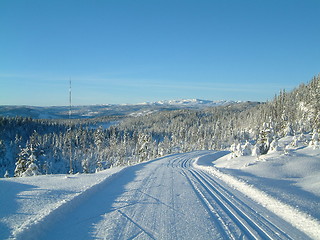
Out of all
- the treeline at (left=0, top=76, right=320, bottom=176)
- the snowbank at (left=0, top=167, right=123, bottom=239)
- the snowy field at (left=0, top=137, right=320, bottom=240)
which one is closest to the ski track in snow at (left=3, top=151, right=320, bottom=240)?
the snowy field at (left=0, top=137, right=320, bottom=240)

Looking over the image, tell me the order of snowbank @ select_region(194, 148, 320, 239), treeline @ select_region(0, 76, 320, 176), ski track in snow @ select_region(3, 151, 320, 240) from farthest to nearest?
1. treeline @ select_region(0, 76, 320, 176)
2. snowbank @ select_region(194, 148, 320, 239)
3. ski track in snow @ select_region(3, 151, 320, 240)

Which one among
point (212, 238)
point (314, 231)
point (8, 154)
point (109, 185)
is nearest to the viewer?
point (212, 238)

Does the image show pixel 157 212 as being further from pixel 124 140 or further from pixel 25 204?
pixel 124 140

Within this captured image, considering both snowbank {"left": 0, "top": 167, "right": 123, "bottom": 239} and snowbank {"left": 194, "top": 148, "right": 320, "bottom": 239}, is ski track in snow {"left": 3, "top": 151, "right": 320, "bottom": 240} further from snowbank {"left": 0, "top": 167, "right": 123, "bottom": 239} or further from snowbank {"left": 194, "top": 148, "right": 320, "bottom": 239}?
snowbank {"left": 0, "top": 167, "right": 123, "bottom": 239}

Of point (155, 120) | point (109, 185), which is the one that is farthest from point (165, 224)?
point (155, 120)

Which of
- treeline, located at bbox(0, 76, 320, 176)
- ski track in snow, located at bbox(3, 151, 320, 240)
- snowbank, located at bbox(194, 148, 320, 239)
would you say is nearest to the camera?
ski track in snow, located at bbox(3, 151, 320, 240)

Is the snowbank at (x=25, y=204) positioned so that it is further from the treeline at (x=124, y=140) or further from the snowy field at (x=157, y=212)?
the treeline at (x=124, y=140)

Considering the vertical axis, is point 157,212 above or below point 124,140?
above

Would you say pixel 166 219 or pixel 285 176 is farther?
pixel 285 176

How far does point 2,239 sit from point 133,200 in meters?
5.06

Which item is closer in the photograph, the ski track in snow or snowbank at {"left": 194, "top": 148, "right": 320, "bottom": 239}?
the ski track in snow

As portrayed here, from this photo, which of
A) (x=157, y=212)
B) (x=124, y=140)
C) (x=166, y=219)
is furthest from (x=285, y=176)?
(x=124, y=140)

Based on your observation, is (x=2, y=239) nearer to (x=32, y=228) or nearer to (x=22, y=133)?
(x=32, y=228)

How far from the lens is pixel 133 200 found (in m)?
9.60
